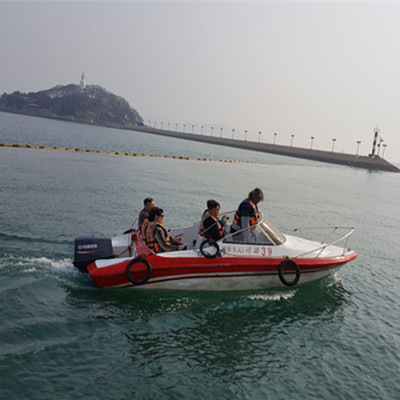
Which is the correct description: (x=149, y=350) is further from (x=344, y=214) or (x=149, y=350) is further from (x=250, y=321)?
(x=344, y=214)

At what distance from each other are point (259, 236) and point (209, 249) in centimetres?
146

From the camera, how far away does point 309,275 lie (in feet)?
37.6

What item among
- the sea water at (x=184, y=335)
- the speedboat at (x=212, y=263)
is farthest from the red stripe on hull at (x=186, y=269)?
the sea water at (x=184, y=335)

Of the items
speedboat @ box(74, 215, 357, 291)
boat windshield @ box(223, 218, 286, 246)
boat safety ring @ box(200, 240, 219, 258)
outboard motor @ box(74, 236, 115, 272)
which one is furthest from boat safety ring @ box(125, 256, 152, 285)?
boat windshield @ box(223, 218, 286, 246)

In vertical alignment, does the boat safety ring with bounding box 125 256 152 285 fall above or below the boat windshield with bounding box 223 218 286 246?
below

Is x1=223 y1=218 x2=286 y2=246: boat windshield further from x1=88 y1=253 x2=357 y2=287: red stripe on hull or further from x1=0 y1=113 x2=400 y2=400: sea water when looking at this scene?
x1=0 y1=113 x2=400 y2=400: sea water

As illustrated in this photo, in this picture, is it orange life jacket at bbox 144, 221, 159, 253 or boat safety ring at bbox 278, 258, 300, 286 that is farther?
boat safety ring at bbox 278, 258, 300, 286

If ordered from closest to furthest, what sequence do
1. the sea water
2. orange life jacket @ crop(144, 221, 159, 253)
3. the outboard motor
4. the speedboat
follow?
1. the sea water
2. the speedboat
3. orange life jacket @ crop(144, 221, 159, 253)
4. the outboard motor

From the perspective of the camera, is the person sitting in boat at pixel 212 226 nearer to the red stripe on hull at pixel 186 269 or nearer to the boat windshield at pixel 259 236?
the boat windshield at pixel 259 236

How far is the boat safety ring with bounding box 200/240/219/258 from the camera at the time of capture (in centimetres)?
1036

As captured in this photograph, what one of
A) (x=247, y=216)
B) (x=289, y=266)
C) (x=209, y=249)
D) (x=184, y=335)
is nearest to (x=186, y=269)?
(x=209, y=249)

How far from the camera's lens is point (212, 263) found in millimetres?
10398

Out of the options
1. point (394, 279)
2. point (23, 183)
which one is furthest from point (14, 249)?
point (23, 183)

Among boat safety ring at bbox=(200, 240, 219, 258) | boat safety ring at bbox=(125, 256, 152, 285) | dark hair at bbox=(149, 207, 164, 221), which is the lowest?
boat safety ring at bbox=(125, 256, 152, 285)
